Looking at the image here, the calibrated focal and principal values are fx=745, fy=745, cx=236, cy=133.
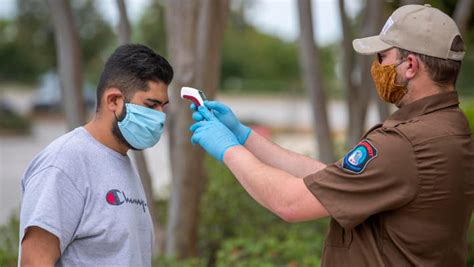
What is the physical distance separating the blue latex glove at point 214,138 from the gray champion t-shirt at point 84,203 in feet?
1.12

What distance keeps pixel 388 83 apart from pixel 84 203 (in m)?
1.09

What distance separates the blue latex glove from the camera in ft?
8.70

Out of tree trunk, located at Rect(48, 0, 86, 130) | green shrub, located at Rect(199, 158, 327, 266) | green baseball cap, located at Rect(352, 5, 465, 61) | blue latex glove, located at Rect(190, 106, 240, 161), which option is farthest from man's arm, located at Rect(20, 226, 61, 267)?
tree trunk, located at Rect(48, 0, 86, 130)

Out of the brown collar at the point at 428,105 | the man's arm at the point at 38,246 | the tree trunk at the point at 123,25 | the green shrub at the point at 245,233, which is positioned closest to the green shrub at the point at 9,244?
the green shrub at the point at 245,233

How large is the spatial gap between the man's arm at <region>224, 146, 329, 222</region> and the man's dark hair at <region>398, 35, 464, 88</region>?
0.56 m

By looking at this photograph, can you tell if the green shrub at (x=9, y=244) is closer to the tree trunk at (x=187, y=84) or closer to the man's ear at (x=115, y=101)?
the tree trunk at (x=187, y=84)

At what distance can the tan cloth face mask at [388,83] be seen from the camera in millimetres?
2529

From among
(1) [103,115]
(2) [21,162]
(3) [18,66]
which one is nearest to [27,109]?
(3) [18,66]

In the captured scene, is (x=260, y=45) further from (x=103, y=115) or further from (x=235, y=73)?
(x=103, y=115)

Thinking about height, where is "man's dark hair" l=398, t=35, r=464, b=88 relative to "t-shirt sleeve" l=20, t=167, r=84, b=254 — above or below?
above

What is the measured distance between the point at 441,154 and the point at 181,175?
308 centimetres

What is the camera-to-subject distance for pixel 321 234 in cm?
608

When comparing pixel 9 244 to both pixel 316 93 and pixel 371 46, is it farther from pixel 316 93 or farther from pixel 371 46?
pixel 371 46

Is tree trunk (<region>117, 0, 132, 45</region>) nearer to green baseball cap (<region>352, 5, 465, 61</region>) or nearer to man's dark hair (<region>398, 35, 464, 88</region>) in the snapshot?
green baseball cap (<region>352, 5, 465, 61</region>)
